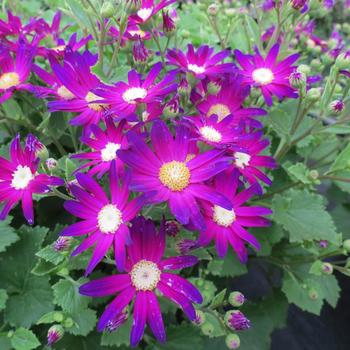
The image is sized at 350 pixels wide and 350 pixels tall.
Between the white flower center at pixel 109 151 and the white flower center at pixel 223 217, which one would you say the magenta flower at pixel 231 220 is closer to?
the white flower center at pixel 223 217

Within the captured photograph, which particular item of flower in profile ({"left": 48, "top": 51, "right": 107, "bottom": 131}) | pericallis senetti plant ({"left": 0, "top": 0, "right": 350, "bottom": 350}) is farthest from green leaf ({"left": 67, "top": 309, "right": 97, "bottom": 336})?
flower in profile ({"left": 48, "top": 51, "right": 107, "bottom": 131})

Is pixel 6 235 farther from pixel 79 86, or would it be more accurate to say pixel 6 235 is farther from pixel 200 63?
pixel 200 63

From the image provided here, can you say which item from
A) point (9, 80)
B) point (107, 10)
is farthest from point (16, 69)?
point (107, 10)

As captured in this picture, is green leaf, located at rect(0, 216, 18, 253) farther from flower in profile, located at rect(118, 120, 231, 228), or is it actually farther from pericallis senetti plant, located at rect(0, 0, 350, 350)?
flower in profile, located at rect(118, 120, 231, 228)

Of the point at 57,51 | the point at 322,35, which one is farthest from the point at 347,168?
the point at 322,35

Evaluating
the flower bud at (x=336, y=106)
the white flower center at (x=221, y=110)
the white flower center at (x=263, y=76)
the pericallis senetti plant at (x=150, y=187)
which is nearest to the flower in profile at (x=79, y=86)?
the pericallis senetti plant at (x=150, y=187)

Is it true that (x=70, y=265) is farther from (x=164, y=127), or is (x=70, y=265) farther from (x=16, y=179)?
(x=164, y=127)
